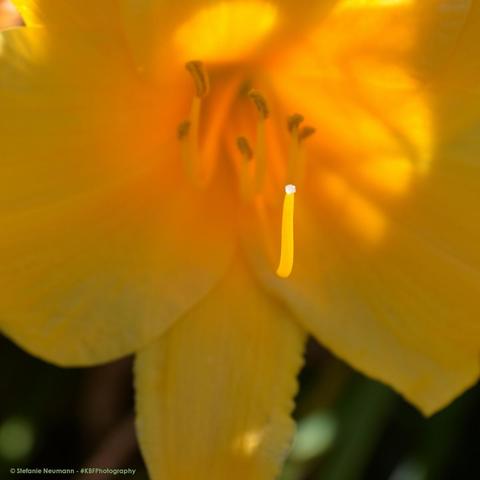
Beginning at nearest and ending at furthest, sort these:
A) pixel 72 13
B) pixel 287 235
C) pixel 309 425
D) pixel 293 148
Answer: pixel 72 13 → pixel 287 235 → pixel 293 148 → pixel 309 425

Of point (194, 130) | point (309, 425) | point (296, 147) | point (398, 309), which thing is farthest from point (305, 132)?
point (309, 425)

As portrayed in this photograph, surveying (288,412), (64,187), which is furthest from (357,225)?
(64,187)

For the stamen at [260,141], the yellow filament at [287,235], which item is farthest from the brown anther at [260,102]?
the yellow filament at [287,235]

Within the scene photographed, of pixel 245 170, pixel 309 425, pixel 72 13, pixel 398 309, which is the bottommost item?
pixel 309 425

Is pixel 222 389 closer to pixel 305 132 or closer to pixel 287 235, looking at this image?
pixel 287 235

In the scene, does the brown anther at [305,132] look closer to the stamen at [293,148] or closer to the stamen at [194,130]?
the stamen at [293,148]

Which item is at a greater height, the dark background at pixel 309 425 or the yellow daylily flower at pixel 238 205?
the yellow daylily flower at pixel 238 205
